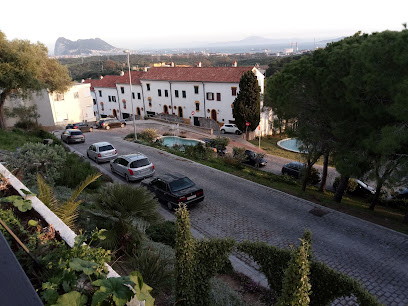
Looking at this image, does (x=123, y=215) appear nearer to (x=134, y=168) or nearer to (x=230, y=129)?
(x=134, y=168)

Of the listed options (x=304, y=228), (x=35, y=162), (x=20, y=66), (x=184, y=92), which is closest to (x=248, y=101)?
(x=184, y=92)

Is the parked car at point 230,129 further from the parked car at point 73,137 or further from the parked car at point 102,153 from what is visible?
the parked car at point 102,153

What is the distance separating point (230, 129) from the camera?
40688mm

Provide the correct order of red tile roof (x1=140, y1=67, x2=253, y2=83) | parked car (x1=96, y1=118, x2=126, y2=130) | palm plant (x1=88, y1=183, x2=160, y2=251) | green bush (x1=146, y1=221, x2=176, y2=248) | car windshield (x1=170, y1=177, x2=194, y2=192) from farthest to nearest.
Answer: red tile roof (x1=140, y1=67, x2=253, y2=83)
parked car (x1=96, y1=118, x2=126, y2=130)
car windshield (x1=170, y1=177, x2=194, y2=192)
green bush (x1=146, y1=221, x2=176, y2=248)
palm plant (x1=88, y1=183, x2=160, y2=251)

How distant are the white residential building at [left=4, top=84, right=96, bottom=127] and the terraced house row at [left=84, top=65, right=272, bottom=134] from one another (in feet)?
23.0

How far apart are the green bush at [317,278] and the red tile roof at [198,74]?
3569 cm

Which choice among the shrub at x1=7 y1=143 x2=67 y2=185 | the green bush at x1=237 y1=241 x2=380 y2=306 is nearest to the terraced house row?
the shrub at x1=7 y1=143 x2=67 y2=185

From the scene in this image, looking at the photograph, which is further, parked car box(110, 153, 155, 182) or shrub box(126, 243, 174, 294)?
parked car box(110, 153, 155, 182)

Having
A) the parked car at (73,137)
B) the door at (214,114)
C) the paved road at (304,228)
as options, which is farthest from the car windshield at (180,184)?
the door at (214,114)

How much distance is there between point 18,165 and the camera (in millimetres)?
10664

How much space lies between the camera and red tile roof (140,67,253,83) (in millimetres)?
40969

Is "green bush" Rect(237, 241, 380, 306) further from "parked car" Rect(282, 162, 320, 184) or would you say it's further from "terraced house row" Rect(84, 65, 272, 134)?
"terraced house row" Rect(84, 65, 272, 134)

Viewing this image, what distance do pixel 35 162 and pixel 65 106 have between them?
114ft

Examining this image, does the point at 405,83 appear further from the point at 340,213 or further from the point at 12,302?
the point at 12,302
